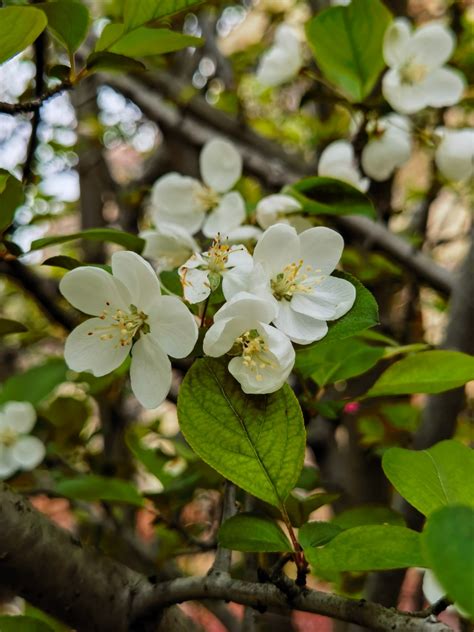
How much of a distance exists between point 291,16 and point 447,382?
1.90 m

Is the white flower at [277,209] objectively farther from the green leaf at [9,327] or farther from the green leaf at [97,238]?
the green leaf at [9,327]

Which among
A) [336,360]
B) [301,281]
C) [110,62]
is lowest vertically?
[336,360]

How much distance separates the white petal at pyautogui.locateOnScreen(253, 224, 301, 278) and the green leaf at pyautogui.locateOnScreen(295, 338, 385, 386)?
94 millimetres

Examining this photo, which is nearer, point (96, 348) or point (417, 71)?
point (96, 348)

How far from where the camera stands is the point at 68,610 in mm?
564

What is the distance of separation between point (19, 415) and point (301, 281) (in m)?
0.61

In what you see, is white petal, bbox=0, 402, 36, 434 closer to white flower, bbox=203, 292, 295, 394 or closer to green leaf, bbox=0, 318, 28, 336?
green leaf, bbox=0, 318, 28, 336

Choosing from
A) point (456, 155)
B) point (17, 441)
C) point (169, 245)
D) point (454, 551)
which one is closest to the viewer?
point (454, 551)

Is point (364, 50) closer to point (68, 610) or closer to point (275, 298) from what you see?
point (275, 298)

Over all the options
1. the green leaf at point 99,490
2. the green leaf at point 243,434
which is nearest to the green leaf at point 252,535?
the green leaf at point 243,434

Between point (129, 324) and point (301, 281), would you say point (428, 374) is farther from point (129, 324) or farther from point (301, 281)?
point (129, 324)

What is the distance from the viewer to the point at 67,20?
56 cm

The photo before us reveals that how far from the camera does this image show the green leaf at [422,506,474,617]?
292mm

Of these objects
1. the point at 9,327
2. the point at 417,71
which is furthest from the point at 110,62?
the point at 417,71
